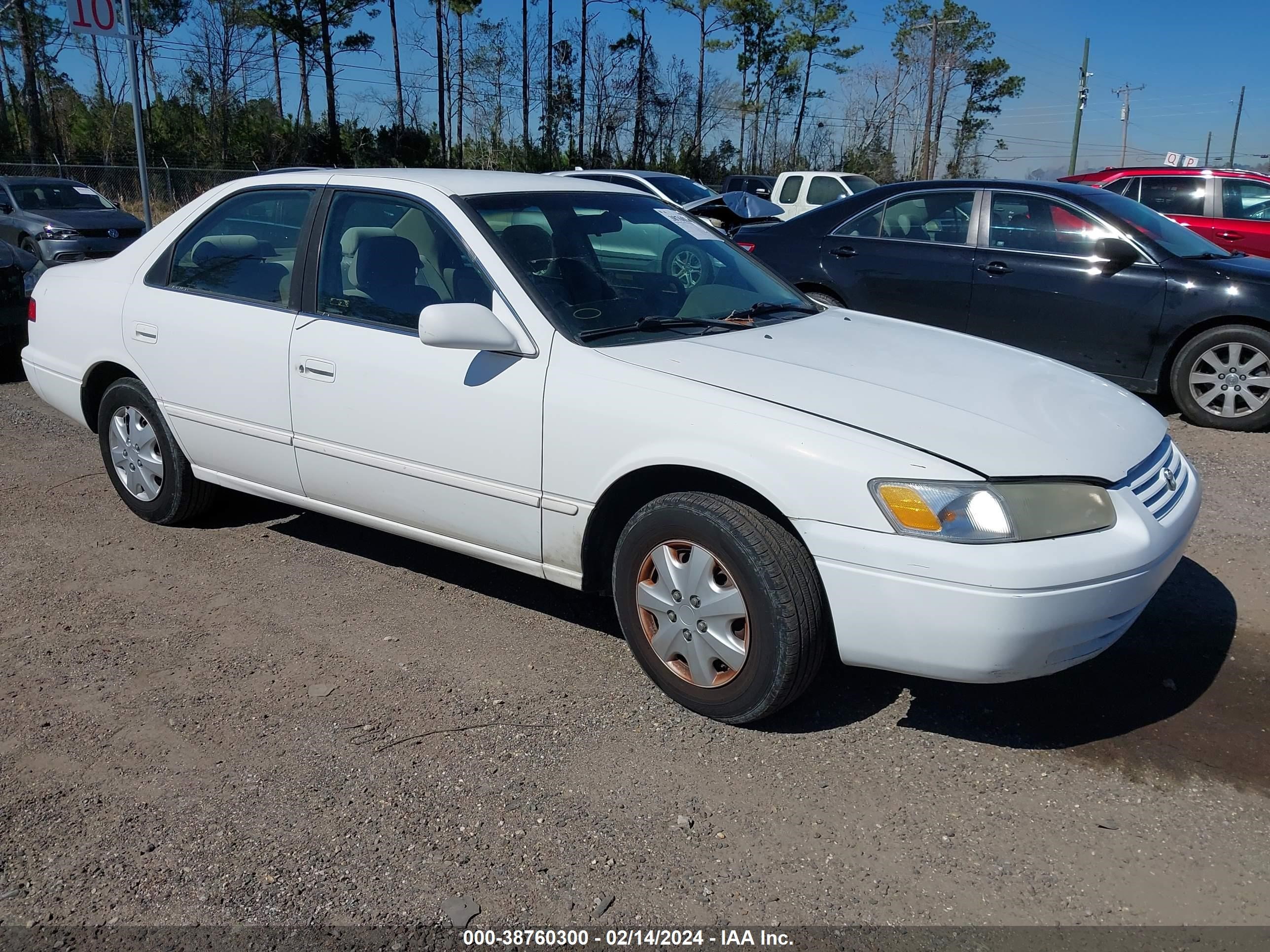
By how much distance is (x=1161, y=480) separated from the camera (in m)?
3.31

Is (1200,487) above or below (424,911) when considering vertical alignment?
above

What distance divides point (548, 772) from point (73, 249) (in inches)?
608

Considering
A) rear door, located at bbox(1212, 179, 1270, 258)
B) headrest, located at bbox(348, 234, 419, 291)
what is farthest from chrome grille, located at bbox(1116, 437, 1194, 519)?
rear door, located at bbox(1212, 179, 1270, 258)

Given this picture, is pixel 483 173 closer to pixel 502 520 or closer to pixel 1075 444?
pixel 502 520

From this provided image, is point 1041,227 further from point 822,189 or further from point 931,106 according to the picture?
point 931,106

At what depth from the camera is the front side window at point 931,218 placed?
760 centimetres

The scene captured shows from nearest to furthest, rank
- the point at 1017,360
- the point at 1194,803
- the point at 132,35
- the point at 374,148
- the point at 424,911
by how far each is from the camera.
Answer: the point at 424,911, the point at 1194,803, the point at 1017,360, the point at 132,35, the point at 374,148

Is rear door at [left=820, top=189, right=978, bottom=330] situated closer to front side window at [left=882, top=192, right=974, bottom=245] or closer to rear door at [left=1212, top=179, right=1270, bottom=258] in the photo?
front side window at [left=882, top=192, right=974, bottom=245]

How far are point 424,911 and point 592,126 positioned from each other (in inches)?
1768

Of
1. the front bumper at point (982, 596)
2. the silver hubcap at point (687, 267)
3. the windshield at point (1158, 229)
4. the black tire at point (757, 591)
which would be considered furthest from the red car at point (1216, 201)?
the black tire at point (757, 591)

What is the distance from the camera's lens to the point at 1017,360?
12.6ft

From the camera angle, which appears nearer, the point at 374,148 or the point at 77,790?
the point at 77,790

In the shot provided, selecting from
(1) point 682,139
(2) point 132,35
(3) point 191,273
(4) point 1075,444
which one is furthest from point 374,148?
(4) point 1075,444

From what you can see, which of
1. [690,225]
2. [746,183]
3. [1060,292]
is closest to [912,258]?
[1060,292]
